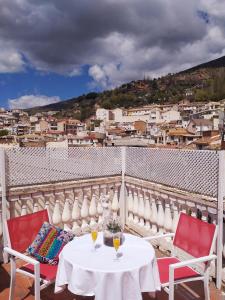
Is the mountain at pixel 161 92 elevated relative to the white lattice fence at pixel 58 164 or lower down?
elevated

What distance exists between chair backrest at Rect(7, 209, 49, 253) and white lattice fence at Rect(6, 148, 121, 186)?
0.79 meters

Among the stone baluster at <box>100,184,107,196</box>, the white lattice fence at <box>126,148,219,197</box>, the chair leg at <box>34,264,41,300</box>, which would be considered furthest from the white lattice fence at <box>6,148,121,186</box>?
the chair leg at <box>34,264,41,300</box>

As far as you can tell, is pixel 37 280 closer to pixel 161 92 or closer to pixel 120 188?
pixel 120 188

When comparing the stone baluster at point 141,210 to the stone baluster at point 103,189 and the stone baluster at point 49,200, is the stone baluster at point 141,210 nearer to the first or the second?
the stone baluster at point 103,189

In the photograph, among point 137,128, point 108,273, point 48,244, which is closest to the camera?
point 108,273

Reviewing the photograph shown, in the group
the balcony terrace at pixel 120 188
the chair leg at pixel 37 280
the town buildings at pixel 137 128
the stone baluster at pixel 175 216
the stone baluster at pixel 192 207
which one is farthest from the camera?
the town buildings at pixel 137 128

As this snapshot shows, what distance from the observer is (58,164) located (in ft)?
14.8

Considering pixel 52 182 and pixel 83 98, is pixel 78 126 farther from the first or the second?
pixel 52 182

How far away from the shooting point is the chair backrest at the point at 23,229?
9.96 ft

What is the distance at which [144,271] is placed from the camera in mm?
2312

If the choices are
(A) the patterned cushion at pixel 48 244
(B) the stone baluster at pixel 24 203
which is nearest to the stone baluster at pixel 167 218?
(A) the patterned cushion at pixel 48 244

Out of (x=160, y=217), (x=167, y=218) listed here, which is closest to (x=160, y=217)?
(x=160, y=217)

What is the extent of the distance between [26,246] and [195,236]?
1766 millimetres

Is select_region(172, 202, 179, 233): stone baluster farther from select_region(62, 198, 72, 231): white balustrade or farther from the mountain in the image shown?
the mountain
